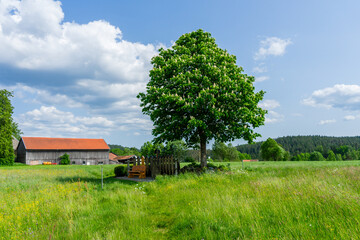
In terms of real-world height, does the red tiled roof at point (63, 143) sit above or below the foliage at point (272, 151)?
above

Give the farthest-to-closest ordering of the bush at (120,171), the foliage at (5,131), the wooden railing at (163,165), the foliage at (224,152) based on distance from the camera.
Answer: the foliage at (224,152) → the foliage at (5,131) → the bush at (120,171) → the wooden railing at (163,165)

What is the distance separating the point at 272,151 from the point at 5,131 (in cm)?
7147

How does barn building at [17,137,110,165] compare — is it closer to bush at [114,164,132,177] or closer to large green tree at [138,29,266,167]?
bush at [114,164,132,177]

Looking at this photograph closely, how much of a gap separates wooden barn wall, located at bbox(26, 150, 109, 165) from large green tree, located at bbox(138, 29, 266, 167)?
6254cm

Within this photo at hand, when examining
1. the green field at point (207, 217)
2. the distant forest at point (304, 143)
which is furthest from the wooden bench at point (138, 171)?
the distant forest at point (304, 143)

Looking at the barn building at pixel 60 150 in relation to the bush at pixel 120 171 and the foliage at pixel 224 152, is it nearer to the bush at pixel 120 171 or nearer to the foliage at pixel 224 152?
the foliage at pixel 224 152

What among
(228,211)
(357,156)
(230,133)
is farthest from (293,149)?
(228,211)

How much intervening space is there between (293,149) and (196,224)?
16647 cm

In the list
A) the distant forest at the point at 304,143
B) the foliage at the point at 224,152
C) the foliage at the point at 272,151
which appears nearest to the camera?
the foliage at the point at 272,151

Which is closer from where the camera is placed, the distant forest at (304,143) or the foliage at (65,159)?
the foliage at (65,159)

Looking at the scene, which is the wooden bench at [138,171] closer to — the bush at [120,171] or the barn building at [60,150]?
the bush at [120,171]

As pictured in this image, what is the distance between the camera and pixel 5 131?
5662 centimetres

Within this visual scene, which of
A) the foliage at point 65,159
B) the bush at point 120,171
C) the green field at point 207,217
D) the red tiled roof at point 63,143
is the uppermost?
the red tiled roof at point 63,143

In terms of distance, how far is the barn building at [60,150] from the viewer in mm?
69062
